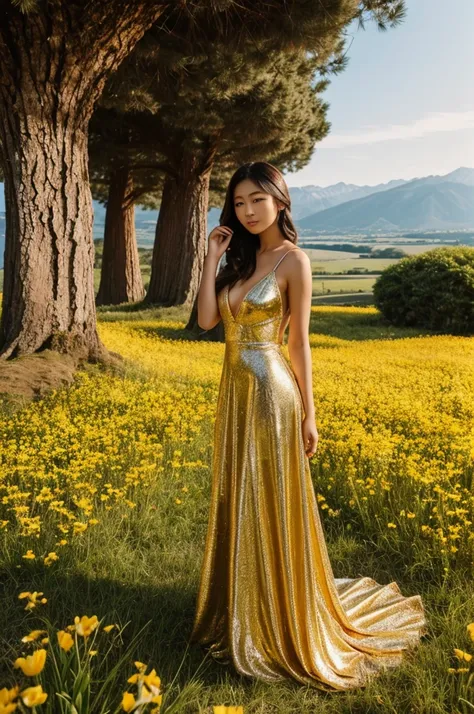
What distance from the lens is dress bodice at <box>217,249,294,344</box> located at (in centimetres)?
263

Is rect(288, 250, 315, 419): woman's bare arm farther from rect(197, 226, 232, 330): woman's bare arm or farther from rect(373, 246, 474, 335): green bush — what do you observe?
rect(373, 246, 474, 335): green bush

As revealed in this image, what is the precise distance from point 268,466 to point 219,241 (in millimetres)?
996

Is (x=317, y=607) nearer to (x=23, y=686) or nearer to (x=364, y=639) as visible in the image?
(x=364, y=639)

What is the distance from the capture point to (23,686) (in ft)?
7.95

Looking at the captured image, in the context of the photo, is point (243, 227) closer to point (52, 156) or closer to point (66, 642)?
point (66, 642)

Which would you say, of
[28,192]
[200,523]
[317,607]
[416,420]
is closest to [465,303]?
[416,420]

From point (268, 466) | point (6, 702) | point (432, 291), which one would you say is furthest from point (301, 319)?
point (432, 291)

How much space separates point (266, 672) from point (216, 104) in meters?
Result: 12.4

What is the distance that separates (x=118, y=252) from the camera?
781 inches

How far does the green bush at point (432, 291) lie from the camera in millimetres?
15141

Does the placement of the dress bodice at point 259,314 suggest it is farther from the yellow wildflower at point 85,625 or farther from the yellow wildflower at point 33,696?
the yellow wildflower at point 33,696

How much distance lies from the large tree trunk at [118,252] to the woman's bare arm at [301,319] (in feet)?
56.9

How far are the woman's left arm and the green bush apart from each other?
13.3 meters

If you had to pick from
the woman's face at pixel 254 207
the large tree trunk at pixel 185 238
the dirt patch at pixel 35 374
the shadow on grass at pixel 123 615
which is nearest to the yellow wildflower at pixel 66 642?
the shadow on grass at pixel 123 615
